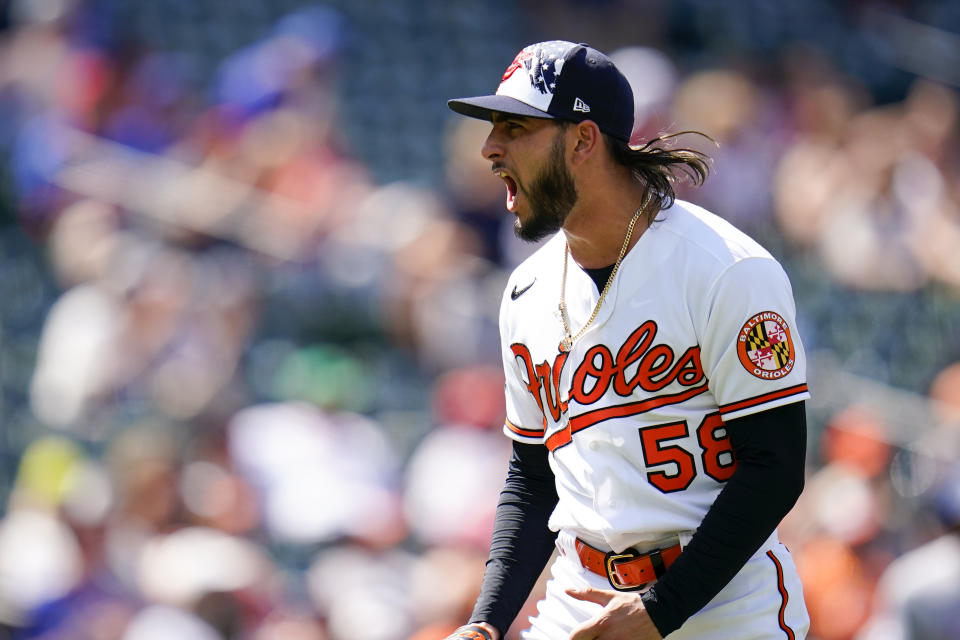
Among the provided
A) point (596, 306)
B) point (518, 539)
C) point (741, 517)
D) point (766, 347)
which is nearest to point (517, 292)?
point (596, 306)

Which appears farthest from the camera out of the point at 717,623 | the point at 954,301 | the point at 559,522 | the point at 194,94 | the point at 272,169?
the point at 194,94

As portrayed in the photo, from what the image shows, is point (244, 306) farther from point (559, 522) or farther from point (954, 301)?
point (559, 522)

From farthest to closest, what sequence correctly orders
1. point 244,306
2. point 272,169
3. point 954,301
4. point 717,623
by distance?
point 272,169, point 244,306, point 954,301, point 717,623

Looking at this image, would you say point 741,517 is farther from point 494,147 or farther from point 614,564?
point 494,147

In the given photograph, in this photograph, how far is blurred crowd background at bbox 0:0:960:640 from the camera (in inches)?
218

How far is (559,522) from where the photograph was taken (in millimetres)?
2768

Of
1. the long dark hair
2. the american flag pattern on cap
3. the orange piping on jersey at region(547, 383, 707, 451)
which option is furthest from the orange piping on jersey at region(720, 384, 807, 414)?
the american flag pattern on cap

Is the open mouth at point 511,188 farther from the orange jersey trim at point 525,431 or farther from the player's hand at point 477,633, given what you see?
the player's hand at point 477,633

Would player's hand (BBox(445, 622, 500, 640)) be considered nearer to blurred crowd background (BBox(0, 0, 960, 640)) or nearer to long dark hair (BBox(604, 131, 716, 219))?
long dark hair (BBox(604, 131, 716, 219))

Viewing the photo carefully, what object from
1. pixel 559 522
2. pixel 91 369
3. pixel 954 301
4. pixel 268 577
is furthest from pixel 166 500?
pixel 954 301

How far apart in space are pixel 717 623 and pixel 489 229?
4.62m

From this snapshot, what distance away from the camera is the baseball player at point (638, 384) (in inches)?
96.3

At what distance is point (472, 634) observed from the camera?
265 centimetres

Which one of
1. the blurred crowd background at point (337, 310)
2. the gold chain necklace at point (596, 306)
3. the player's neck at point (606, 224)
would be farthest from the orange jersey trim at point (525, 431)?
the blurred crowd background at point (337, 310)
